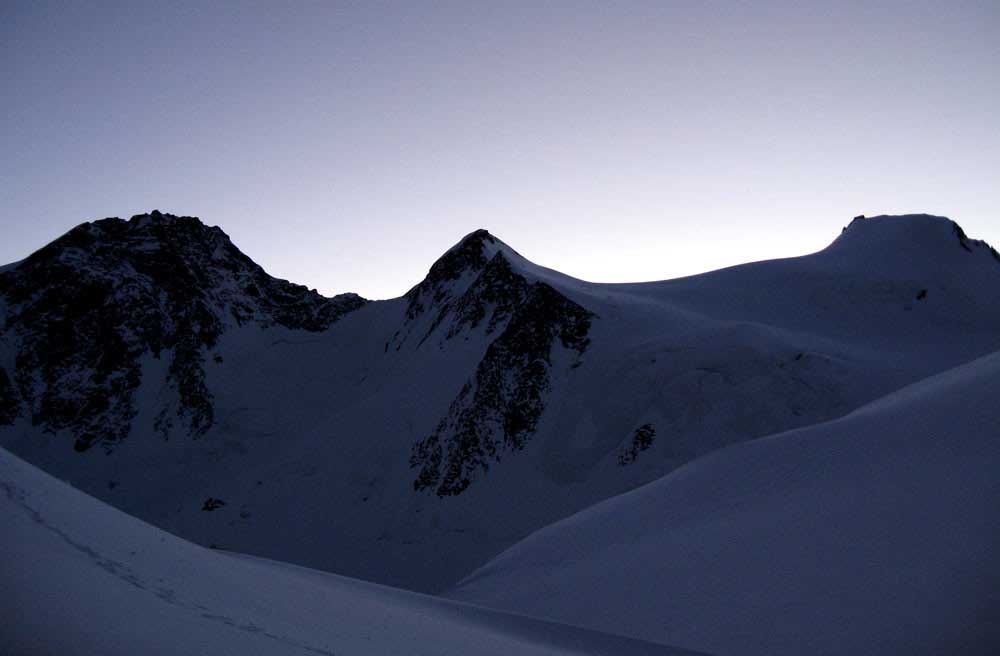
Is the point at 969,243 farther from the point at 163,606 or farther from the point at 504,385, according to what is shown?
the point at 163,606

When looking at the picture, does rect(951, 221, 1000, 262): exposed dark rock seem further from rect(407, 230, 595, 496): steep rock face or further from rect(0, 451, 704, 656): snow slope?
rect(0, 451, 704, 656): snow slope

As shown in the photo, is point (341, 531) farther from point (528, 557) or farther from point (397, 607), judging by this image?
point (397, 607)

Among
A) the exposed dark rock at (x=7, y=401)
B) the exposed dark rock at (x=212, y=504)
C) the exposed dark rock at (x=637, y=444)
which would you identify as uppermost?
the exposed dark rock at (x=637, y=444)

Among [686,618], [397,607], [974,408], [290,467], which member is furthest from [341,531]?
[974,408]

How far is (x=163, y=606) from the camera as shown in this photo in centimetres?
465

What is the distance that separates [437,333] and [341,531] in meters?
16.6

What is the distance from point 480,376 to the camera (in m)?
34.0

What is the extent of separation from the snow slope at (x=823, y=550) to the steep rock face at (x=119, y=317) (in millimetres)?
43823

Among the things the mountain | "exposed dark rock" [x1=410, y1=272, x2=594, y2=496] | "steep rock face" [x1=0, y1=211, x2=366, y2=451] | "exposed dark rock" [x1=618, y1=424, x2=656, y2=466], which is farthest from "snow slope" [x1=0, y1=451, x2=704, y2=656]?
"steep rock face" [x1=0, y1=211, x2=366, y2=451]

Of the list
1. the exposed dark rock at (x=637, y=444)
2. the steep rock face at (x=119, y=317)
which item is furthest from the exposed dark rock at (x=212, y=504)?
the exposed dark rock at (x=637, y=444)

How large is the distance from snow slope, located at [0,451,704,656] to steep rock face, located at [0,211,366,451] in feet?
145

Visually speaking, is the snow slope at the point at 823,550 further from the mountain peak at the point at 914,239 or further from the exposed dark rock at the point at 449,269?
the exposed dark rock at the point at 449,269

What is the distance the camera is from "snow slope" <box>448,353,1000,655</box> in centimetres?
698

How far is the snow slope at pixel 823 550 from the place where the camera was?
22.9ft
